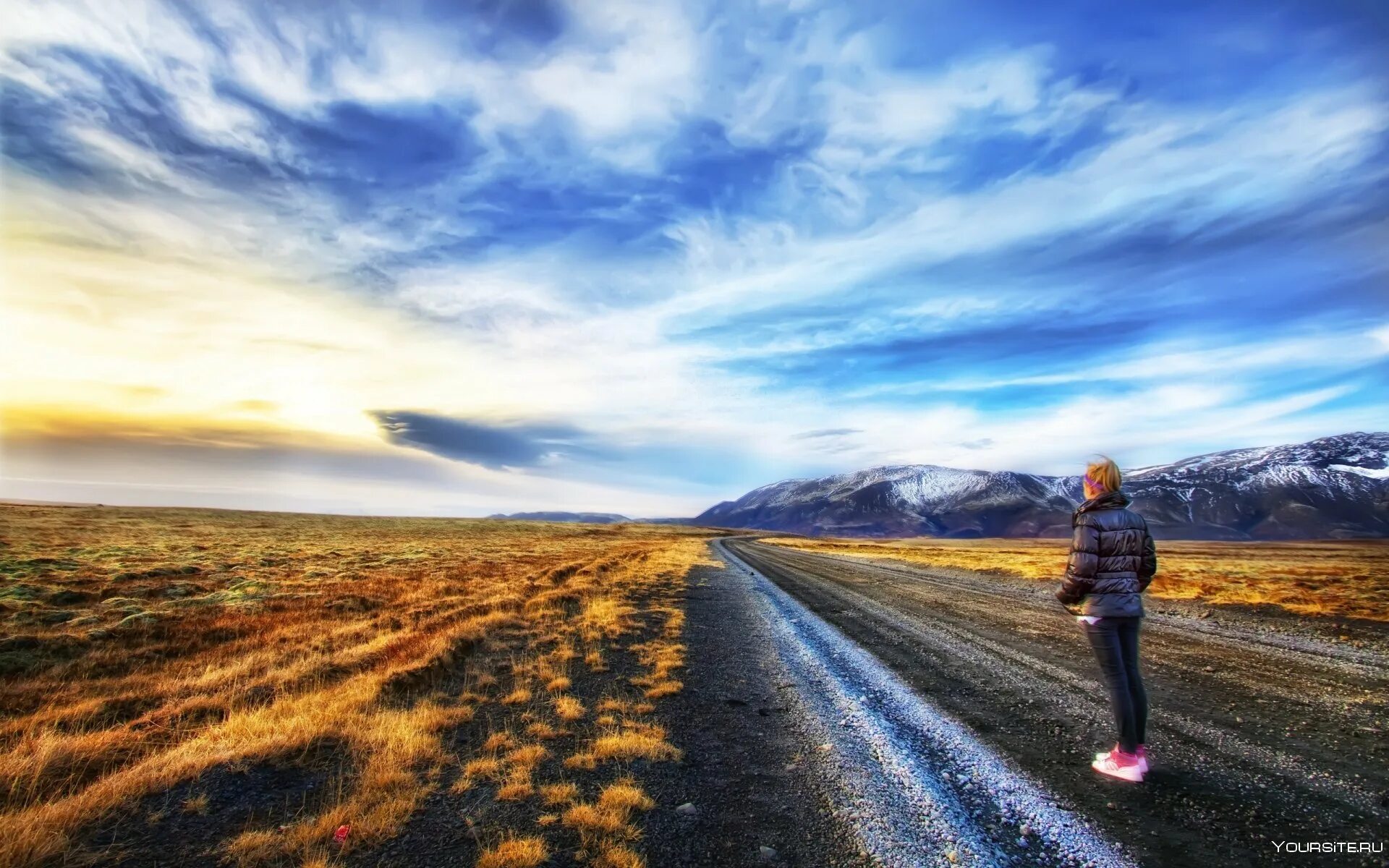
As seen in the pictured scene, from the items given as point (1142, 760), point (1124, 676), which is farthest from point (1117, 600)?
point (1142, 760)

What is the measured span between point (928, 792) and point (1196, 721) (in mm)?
4591

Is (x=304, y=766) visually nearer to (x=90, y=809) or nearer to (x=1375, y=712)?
(x=90, y=809)

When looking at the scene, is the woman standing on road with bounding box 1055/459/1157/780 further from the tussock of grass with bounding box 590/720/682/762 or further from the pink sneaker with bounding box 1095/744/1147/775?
the tussock of grass with bounding box 590/720/682/762

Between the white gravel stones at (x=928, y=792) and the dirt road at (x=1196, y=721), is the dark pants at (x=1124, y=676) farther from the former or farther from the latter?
the white gravel stones at (x=928, y=792)

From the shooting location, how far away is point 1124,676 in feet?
19.2

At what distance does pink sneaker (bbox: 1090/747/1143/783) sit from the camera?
576 centimetres

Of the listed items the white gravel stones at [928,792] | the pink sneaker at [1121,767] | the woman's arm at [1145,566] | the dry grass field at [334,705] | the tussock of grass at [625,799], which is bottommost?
the dry grass field at [334,705]

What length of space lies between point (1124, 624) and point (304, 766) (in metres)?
9.51

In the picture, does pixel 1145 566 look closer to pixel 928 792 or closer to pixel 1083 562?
pixel 1083 562

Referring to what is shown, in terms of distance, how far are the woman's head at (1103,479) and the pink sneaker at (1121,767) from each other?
2.71 meters

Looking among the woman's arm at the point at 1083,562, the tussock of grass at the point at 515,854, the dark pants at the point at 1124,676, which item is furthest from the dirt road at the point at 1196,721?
the tussock of grass at the point at 515,854

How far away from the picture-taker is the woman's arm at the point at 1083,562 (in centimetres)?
602

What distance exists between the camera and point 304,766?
6656mm

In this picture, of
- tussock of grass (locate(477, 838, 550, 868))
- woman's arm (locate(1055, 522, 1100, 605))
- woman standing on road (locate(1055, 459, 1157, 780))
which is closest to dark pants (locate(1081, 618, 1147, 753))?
woman standing on road (locate(1055, 459, 1157, 780))
